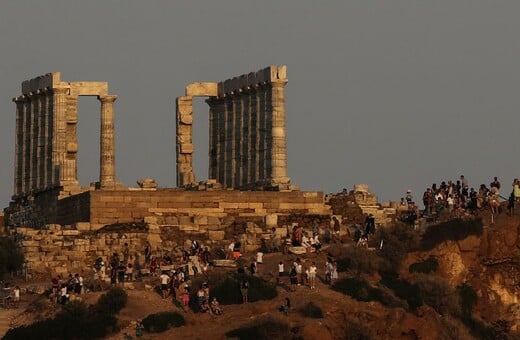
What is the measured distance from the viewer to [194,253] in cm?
10631

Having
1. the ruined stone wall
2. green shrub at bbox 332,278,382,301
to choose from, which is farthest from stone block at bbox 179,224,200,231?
green shrub at bbox 332,278,382,301

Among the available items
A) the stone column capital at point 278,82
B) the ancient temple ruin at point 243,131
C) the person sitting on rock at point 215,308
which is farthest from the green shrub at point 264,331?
the stone column capital at point 278,82

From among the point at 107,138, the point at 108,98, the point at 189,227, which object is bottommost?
the point at 189,227

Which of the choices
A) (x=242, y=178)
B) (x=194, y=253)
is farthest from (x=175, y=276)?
(x=242, y=178)

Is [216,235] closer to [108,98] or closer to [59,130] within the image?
[108,98]

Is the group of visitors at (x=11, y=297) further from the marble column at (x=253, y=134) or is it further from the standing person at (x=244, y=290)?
the marble column at (x=253, y=134)

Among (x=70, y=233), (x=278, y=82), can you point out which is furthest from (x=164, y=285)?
(x=278, y=82)

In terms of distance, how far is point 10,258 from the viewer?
10875 cm

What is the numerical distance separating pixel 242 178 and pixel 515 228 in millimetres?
18605

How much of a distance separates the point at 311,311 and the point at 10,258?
1470 cm

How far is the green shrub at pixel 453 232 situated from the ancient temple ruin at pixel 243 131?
1306 centimetres

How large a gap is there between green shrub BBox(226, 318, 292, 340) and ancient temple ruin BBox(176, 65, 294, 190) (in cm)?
2079

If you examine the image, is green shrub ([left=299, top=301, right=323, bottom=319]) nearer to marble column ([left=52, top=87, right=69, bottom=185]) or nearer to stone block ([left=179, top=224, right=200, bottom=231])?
stone block ([left=179, top=224, right=200, bottom=231])

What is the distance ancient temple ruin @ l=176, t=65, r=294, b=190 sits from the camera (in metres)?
119
